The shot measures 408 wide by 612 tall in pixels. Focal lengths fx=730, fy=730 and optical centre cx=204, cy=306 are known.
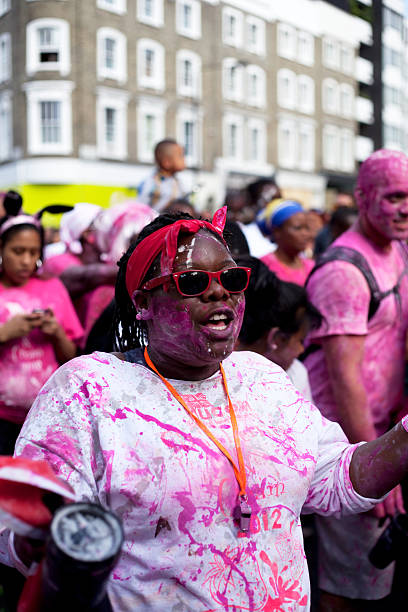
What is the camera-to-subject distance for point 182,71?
76.0ft

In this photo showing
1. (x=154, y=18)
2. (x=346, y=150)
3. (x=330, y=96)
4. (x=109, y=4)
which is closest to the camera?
(x=109, y=4)

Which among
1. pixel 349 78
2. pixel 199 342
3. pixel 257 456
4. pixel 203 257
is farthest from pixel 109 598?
pixel 349 78

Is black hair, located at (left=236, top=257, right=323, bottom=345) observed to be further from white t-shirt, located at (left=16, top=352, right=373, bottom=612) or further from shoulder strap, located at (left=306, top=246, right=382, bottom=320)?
white t-shirt, located at (left=16, top=352, right=373, bottom=612)

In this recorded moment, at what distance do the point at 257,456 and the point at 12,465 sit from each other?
27.3 inches

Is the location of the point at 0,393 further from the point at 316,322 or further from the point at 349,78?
the point at 349,78

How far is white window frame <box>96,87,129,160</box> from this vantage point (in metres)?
21.5

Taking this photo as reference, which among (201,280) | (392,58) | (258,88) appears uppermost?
(392,58)

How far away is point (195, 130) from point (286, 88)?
6.45 meters

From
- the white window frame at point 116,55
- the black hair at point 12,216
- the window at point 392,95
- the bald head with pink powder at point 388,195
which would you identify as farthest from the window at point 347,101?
the bald head with pink powder at point 388,195

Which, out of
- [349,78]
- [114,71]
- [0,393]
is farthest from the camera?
[349,78]

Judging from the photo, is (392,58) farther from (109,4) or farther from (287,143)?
(109,4)

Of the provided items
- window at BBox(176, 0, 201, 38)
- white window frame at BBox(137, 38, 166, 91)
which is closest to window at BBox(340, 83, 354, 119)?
white window frame at BBox(137, 38, 166, 91)

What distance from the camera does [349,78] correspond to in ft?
106

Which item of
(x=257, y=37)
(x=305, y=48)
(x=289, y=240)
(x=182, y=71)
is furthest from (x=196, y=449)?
(x=305, y=48)
